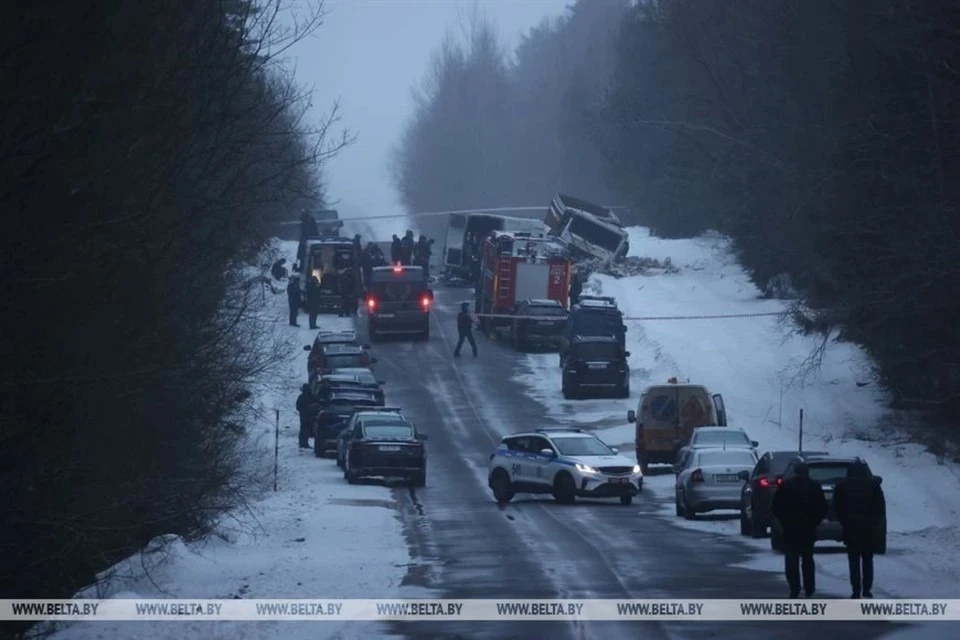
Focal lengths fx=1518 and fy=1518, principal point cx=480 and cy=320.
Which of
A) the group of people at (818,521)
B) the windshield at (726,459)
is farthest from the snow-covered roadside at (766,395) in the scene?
the windshield at (726,459)

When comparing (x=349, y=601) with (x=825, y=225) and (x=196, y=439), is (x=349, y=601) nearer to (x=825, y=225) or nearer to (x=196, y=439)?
(x=196, y=439)

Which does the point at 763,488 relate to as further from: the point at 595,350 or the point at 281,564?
the point at 595,350

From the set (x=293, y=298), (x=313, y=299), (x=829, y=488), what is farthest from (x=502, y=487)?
(x=313, y=299)

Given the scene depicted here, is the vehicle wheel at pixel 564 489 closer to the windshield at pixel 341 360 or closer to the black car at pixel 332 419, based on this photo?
the black car at pixel 332 419

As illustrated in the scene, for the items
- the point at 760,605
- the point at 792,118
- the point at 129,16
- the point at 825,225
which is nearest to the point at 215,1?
the point at 129,16

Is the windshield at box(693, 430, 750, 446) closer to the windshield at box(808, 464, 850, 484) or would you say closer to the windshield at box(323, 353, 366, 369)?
the windshield at box(808, 464, 850, 484)

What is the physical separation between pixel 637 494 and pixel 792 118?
25.4 m

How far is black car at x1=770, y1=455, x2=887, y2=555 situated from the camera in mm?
22438

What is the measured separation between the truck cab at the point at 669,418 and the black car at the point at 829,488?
50.3ft

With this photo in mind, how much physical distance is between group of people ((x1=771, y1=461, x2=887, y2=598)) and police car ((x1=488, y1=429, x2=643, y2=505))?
46.3 ft

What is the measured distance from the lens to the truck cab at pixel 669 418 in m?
38.9

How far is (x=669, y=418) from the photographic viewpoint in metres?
38.9

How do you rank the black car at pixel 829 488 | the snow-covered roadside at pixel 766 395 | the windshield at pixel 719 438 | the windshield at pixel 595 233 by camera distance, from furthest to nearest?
the windshield at pixel 595 233 < the windshield at pixel 719 438 < the snow-covered roadside at pixel 766 395 < the black car at pixel 829 488

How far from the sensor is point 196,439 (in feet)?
64.9
